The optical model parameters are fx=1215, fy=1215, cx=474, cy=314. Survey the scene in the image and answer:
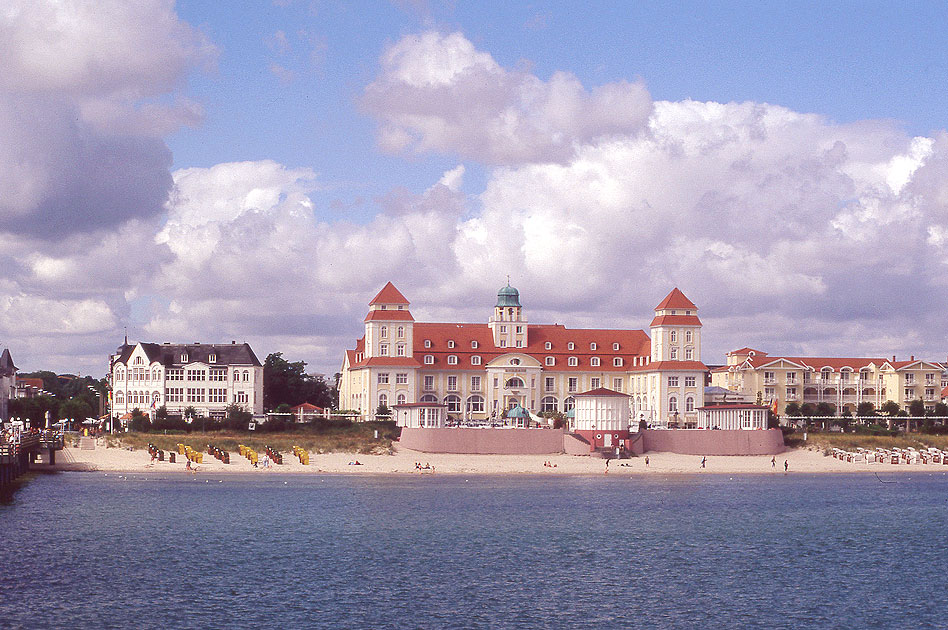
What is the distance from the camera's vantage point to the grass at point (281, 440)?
10844 cm

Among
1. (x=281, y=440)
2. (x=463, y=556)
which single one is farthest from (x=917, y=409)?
(x=463, y=556)

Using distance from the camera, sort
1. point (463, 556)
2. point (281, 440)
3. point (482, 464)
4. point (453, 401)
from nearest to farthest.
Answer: point (463, 556)
point (482, 464)
point (281, 440)
point (453, 401)

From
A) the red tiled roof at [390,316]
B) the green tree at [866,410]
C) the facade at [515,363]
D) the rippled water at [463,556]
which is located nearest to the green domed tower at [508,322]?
the facade at [515,363]

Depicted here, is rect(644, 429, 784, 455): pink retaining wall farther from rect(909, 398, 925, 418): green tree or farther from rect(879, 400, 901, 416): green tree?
rect(909, 398, 925, 418): green tree

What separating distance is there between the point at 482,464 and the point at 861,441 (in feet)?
126

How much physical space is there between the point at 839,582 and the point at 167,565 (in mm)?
28750

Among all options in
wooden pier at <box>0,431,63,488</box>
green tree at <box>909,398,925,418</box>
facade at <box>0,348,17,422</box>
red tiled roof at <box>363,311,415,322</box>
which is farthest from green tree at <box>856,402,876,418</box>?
facade at <box>0,348,17,422</box>

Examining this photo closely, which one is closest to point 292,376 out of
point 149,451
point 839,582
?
point 149,451

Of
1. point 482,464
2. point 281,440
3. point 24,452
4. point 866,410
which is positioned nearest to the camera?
point 24,452

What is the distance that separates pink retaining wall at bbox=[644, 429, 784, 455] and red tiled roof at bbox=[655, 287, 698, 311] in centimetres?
2229

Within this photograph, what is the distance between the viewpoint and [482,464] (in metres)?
104

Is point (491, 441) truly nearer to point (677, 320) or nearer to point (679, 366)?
point (679, 366)

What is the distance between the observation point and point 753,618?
4359 cm

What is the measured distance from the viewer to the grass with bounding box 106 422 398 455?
356 ft
